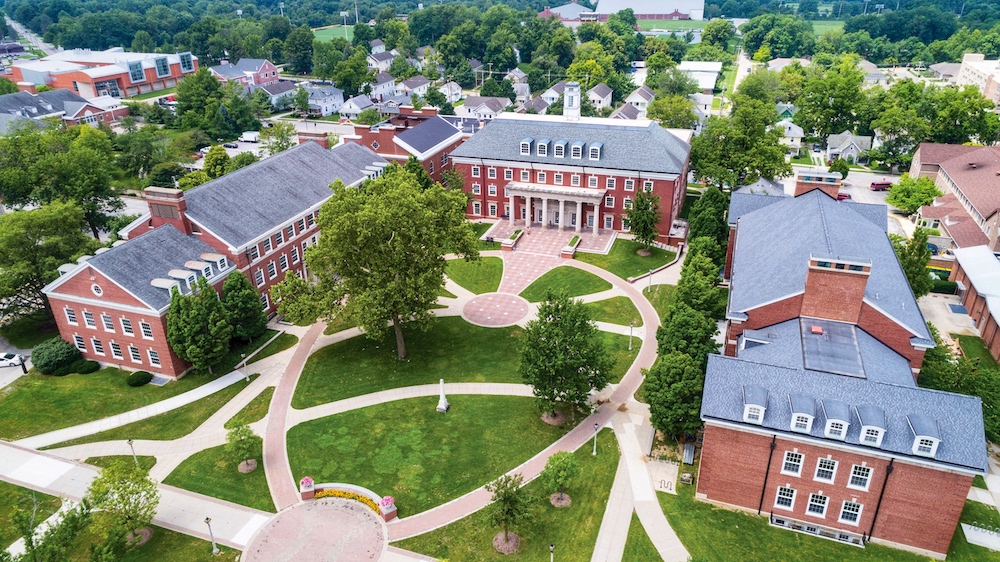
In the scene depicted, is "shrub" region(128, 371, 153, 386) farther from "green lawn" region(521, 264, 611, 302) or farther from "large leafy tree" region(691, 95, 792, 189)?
"large leafy tree" region(691, 95, 792, 189)

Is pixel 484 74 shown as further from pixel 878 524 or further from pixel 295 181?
pixel 878 524

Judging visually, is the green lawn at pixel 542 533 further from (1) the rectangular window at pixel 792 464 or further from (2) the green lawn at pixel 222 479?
(2) the green lawn at pixel 222 479

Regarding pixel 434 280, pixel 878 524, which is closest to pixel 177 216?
pixel 434 280

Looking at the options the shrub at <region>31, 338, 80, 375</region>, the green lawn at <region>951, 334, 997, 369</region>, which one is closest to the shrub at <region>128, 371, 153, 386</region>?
the shrub at <region>31, 338, 80, 375</region>

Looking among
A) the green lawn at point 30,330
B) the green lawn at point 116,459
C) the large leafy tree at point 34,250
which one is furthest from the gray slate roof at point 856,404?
the green lawn at point 30,330

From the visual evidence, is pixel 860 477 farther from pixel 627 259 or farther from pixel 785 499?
pixel 627 259

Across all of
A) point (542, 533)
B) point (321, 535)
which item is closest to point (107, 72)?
point (321, 535)
